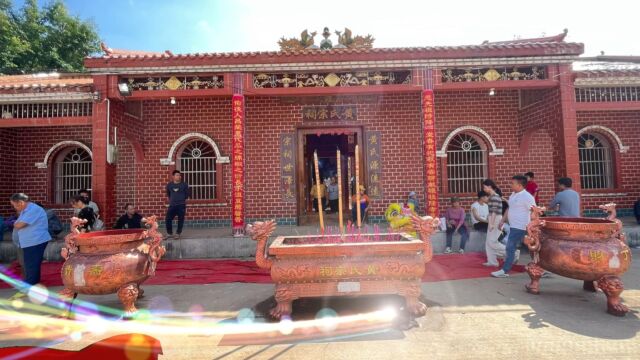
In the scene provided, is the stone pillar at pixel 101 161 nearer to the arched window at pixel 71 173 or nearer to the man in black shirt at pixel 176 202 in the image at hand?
the man in black shirt at pixel 176 202

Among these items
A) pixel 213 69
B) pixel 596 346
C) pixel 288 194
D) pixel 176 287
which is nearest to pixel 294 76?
pixel 213 69

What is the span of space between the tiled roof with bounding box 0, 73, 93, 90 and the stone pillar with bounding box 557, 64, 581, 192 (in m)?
9.51

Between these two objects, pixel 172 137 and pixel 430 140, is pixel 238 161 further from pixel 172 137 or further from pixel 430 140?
pixel 430 140

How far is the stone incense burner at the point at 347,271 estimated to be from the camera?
3.28m

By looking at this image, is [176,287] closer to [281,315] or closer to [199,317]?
A: [199,317]

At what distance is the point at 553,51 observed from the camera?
20.6ft

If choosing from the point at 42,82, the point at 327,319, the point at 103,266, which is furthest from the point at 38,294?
the point at 42,82

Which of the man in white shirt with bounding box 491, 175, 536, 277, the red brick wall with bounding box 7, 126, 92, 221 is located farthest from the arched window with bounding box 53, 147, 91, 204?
the man in white shirt with bounding box 491, 175, 536, 277

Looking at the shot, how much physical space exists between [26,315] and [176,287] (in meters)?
1.58

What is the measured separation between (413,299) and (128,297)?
305 cm

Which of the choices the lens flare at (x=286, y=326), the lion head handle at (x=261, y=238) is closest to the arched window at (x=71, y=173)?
the lion head handle at (x=261, y=238)

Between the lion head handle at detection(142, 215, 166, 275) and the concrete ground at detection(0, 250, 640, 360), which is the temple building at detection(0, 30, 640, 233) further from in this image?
the concrete ground at detection(0, 250, 640, 360)

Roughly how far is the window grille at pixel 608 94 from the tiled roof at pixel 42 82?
400 inches

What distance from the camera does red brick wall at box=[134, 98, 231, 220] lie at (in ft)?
26.7
